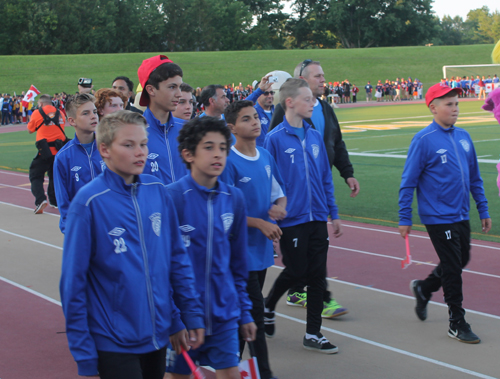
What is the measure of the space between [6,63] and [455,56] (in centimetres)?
4888

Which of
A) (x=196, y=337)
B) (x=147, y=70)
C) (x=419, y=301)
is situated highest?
(x=147, y=70)

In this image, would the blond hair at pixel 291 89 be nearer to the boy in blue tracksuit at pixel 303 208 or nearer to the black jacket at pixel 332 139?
the boy in blue tracksuit at pixel 303 208

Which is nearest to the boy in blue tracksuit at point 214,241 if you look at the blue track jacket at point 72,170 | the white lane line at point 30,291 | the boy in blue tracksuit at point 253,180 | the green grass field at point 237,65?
the boy in blue tracksuit at point 253,180

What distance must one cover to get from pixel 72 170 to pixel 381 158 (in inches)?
522

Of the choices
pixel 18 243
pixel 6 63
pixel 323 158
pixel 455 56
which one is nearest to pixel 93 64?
pixel 6 63

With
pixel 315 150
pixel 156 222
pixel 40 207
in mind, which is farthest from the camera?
pixel 40 207

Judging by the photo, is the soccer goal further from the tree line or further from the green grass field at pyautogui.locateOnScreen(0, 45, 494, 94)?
the tree line

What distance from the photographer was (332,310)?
223 inches

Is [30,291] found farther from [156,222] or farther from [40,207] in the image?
[40,207]

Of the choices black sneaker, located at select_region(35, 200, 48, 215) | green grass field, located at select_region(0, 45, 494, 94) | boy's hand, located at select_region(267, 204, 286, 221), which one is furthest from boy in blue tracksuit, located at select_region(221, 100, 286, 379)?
green grass field, located at select_region(0, 45, 494, 94)

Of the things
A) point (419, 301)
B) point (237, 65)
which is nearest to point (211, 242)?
point (419, 301)

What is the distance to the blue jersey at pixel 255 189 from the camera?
4.25 meters

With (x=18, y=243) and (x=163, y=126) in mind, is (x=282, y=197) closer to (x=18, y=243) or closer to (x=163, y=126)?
(x=163, y=126)

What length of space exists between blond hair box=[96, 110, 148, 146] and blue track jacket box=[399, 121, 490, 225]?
293 centimetres
